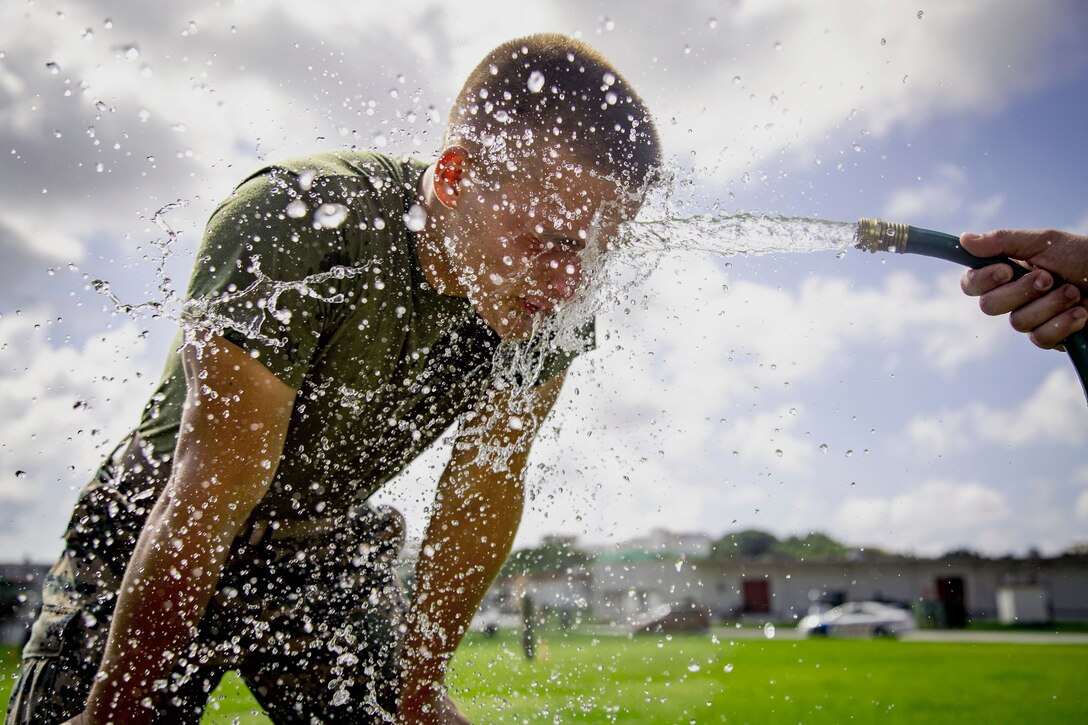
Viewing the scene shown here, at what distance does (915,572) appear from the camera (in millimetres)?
46750

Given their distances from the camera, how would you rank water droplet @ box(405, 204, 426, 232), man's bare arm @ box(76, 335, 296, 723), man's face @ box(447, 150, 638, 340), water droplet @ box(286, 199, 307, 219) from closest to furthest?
man's bare arm @ box(76, 335, 296, 723) < water droplet @ box(286, 199, 307, 219) < man's face @ box(447, 150, 638, 340) < water droplet @ box(405, 204, 426, 232)

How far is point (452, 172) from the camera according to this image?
2221 mm

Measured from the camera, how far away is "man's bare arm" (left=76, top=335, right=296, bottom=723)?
173cm

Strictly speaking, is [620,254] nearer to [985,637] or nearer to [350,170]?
[350,170]

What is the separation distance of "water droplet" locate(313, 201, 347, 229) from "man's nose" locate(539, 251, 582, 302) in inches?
20.8

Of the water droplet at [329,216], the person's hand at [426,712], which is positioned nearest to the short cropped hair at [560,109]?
the water droplet at [329,216]

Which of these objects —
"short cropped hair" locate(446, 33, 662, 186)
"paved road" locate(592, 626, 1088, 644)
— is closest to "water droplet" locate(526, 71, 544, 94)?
"short cropped hair" locate(446, 33, 662, 186)

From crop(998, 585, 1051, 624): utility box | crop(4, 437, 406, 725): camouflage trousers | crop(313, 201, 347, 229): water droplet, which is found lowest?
crop(4, 437, 406, 725): camouflage trousers

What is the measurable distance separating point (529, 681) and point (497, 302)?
4.74 m

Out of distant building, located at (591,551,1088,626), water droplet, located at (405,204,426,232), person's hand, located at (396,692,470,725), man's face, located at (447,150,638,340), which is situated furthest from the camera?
distant building, located at (591,551,1088,626)

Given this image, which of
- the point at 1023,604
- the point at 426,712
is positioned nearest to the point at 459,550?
the point at 426,712

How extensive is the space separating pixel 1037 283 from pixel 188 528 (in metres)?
2.24

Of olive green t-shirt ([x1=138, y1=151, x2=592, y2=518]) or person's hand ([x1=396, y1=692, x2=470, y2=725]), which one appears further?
person's hand ([x1=396, y1=692, x2=470, y2=725])

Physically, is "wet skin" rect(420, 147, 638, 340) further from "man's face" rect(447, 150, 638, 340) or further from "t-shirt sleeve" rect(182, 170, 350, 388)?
"t-shirt sleeve" rect(182, 170, 350, 388)
